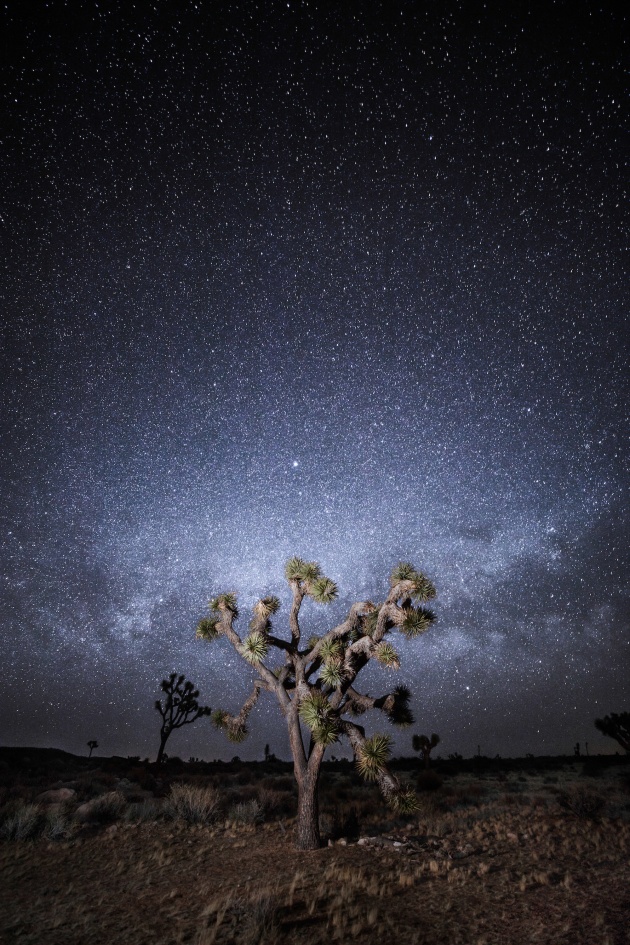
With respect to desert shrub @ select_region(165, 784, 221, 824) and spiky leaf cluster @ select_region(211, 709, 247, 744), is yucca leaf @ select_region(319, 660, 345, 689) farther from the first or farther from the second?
desert shrub @ select_region(165, 784, 221, 824)

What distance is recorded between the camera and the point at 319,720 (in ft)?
32.4

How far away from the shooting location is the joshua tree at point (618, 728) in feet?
106

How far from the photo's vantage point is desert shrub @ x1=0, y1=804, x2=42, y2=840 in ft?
34.9

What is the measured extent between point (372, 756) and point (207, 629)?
5.53 metres

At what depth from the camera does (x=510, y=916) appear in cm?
695

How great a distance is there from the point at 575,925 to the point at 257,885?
486cm

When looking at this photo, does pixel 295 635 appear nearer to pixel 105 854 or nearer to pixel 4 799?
pixel 105 854

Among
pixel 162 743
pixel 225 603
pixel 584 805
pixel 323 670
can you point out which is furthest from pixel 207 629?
pixel 162 743

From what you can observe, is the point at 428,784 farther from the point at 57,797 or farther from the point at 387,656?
the point at 387,656

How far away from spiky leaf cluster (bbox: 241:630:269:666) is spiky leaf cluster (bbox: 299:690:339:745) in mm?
1814

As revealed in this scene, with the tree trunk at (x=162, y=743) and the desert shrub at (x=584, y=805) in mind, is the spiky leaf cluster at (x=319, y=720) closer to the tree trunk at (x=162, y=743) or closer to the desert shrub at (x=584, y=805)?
the desert shrub at (x=584, y=805)

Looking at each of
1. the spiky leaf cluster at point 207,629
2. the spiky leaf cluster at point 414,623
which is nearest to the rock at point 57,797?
the spiky leaf cluster at point 207,629

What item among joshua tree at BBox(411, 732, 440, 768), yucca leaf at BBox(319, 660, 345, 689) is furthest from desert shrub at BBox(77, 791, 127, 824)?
joshua tree at BBox(411, 732, 440, 768)

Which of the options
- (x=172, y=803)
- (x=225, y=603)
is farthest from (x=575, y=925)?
(x=172, y=803)
